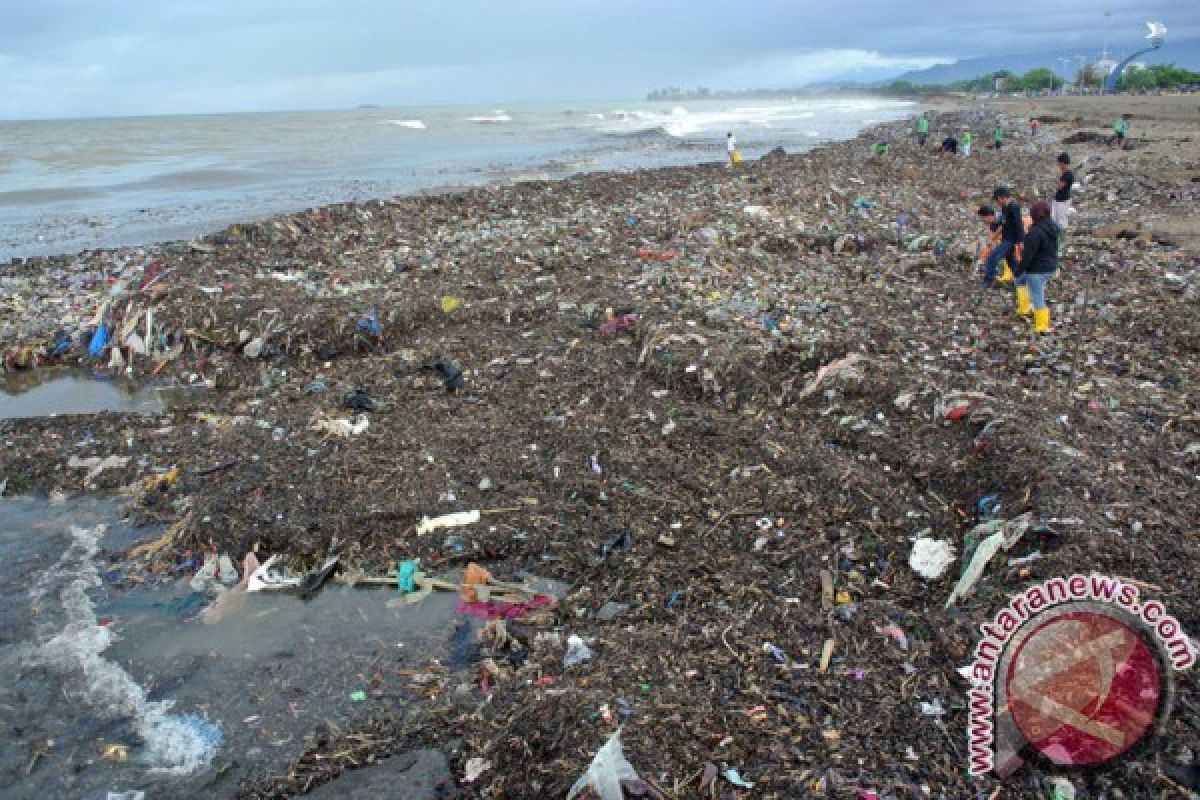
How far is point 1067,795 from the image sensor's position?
9.22ft

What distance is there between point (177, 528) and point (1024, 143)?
29.7 metres

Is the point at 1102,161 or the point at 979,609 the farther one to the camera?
the point at 1102,161

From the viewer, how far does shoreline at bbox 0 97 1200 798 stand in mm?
3479

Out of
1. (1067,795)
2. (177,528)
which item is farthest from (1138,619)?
(177,528)

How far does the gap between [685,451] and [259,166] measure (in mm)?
30454

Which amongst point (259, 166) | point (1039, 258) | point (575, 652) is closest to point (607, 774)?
point (575, 652)

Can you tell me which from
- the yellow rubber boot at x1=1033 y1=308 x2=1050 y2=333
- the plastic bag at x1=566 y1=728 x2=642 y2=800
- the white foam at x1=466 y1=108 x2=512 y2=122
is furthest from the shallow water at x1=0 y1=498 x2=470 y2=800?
the white foam at x1=466 y1=108 x2=512 y2=122

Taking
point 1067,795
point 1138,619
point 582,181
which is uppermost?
point 582,181

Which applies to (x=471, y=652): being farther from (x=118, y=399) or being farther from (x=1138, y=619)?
(x=118, y=399)

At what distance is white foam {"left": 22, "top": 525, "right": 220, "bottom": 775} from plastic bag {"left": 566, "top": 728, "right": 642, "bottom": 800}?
1916 millimetres

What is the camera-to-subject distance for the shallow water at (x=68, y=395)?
7746mm

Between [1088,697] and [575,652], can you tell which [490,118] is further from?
[1088,697]

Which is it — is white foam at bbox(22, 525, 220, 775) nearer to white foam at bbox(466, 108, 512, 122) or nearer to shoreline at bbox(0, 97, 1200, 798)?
shoreline at bbox(0, 97, 1200, 798)

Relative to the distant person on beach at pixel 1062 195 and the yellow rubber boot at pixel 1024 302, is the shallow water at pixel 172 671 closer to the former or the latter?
the yellow rubber boot at pixel 1024 302
